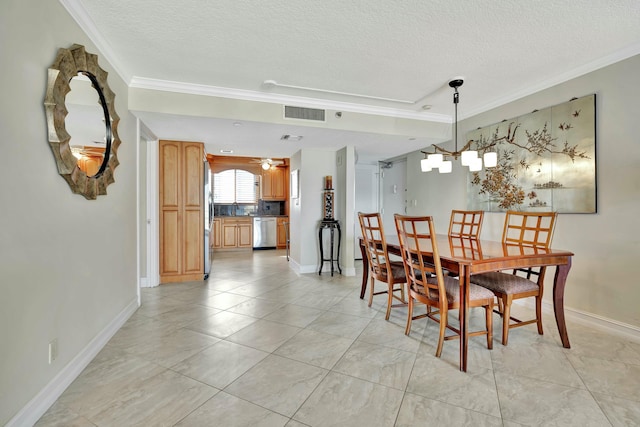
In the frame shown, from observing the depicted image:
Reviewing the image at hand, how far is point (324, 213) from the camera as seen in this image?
5.04 m

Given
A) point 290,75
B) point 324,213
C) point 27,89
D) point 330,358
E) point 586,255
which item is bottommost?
point 330,358

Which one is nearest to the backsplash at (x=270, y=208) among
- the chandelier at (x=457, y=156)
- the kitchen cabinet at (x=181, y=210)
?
the kitchen cabinet at (x=181, y=210)

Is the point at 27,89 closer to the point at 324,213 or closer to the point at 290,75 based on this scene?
the point at 290,75

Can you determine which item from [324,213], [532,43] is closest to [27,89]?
[532,43]

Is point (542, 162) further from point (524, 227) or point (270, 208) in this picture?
point (270, 208)

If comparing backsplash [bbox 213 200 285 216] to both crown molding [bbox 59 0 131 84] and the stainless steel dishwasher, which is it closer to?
the stainless steel dishwasher

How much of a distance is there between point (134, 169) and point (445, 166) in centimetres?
328

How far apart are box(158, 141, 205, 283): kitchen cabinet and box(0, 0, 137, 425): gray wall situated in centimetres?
213

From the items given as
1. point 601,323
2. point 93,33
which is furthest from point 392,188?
point 93,33

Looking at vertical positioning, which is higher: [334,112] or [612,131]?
[334,112]

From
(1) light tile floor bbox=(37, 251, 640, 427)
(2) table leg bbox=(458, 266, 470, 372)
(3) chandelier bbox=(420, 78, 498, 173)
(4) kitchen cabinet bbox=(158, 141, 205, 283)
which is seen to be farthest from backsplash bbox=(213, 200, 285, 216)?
(2) table leg bbox=(458, 266, 470, 372)

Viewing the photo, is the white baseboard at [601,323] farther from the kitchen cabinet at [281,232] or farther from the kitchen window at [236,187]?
the kitchen window at [236,187]

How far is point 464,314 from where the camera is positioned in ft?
6.67

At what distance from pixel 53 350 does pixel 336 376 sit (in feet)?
5.48
